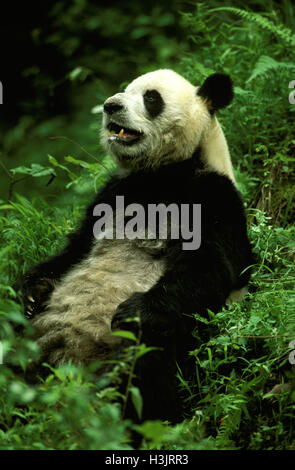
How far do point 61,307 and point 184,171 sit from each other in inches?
55.0

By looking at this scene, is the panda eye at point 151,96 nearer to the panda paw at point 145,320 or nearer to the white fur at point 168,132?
the white fur at point 168,132

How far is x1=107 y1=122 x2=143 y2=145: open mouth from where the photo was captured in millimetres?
5031

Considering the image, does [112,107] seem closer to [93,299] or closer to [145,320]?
[93,299]

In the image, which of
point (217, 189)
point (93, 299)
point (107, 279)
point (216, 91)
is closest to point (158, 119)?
point (216, 91)

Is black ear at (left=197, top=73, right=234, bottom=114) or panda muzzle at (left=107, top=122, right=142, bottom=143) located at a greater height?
black ear at (left=197, top=73, right=234, bottom=114)

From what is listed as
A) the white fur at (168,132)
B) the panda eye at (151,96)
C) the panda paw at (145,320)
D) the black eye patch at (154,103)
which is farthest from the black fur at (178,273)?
the panda eye at (151,96)

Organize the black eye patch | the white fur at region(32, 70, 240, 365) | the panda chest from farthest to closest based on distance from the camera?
1. the black eye patch
2. the panda chest
3. the white fur at region(32, 70, 240, 365)

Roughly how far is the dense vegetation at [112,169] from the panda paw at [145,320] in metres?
0.22

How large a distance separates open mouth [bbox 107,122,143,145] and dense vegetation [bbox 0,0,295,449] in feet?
2.66

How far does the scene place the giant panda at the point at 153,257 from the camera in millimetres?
4219

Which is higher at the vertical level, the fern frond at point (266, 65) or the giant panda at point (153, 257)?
the fern frond at point (266, 65)

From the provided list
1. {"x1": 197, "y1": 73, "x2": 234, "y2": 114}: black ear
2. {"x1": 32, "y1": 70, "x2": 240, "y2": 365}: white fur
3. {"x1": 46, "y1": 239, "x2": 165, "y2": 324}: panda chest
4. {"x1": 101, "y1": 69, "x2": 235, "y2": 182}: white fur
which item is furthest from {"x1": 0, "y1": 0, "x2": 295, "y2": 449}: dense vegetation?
{"x1": 197, "y1": 73, "x2": 234, "y2": 114}: black ear

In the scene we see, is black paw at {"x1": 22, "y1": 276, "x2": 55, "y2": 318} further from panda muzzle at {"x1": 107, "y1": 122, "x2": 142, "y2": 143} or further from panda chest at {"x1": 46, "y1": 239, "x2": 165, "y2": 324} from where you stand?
panda muzzle at {"x1": 107, "y1": 122, "x2": 142, "y2": 143}
